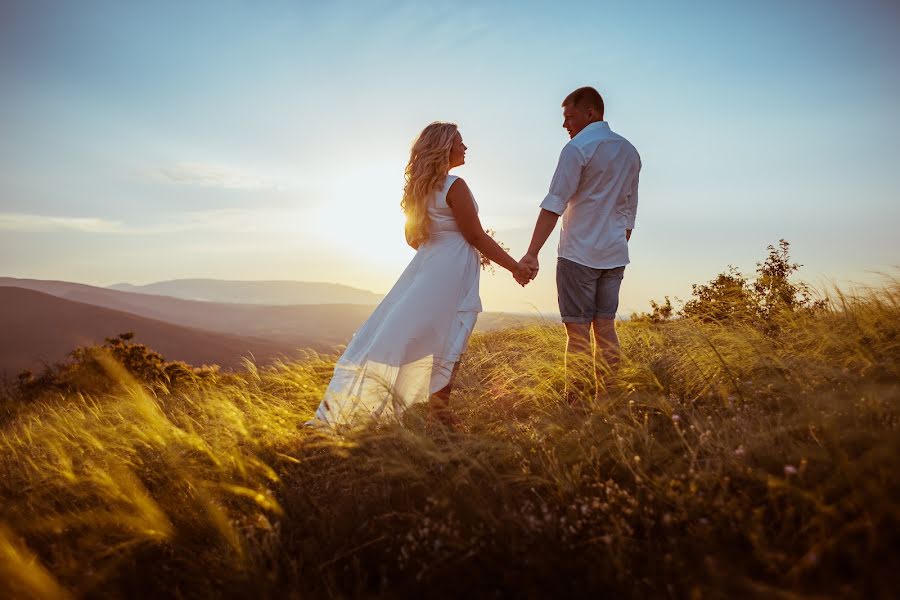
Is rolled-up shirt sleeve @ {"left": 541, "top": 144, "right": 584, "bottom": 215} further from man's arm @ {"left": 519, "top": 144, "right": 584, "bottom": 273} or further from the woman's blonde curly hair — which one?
the woman's blonde curly hair

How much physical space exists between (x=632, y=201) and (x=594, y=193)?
464 millimetres

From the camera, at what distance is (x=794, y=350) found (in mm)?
4098

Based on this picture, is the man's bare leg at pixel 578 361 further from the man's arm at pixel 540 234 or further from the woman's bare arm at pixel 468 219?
the woman's bare arm at pixel 468 219

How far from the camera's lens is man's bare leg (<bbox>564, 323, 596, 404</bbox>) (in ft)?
13.0

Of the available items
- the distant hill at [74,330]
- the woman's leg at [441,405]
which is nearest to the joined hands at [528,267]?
the woman's leg at [441,405]

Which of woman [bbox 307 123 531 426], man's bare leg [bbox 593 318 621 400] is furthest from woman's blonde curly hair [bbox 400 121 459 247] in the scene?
man's bare leg [bbox 593 318 621 400]

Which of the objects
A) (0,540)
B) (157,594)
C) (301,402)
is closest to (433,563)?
(157,594)

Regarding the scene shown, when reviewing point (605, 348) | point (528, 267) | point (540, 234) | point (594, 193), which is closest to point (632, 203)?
point (594, 193)

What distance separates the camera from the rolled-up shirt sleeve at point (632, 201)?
13.0 feet

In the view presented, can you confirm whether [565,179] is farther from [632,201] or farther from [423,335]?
[423,335]

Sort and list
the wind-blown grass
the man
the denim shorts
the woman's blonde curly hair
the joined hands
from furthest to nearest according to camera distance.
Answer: the joined hands
the denim shorts
the man
the woman's blonde curly hair
the wind-blown grass

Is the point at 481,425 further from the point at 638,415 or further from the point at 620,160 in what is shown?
the point at 620,160

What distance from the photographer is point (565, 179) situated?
3.75 m

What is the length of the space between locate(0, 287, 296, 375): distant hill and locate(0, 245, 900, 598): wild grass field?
23345 mm
